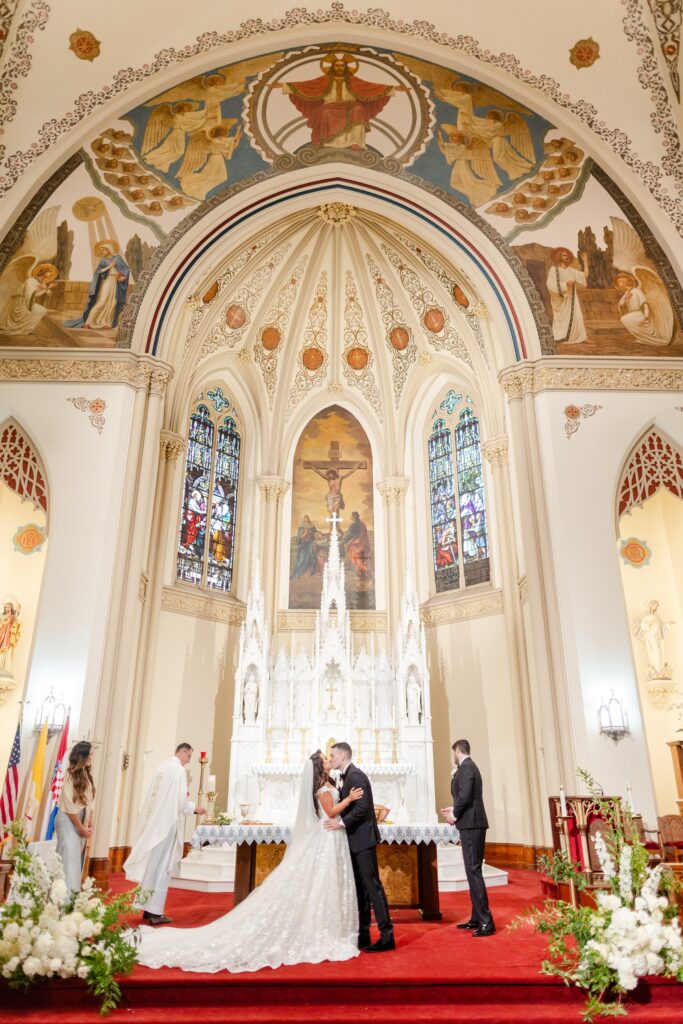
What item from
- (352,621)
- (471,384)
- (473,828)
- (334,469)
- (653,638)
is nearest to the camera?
(473,828)

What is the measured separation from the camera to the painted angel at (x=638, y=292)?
1234 cm

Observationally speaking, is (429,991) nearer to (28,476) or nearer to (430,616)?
(28,476)

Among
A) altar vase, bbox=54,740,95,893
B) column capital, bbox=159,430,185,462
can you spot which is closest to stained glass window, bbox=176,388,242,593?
column capital, bbox=159,430,185,462

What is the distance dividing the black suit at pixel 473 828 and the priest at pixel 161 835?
7.81ft

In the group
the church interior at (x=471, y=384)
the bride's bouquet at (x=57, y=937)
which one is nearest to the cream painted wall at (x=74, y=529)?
the church interior at (x=471, y=384)

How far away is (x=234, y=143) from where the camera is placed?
43.0ft

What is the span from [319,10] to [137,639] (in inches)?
428

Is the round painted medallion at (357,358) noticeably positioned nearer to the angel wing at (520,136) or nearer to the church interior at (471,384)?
the church interior at (471,384)

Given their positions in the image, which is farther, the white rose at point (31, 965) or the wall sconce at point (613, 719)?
the wall sconce at point (613, 719)

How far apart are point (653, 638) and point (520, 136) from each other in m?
8.87

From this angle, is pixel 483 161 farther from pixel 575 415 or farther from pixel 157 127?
pixel 157 127

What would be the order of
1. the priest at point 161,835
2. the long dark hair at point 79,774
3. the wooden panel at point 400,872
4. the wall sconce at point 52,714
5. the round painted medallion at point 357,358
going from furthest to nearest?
the round painted medallion at point 357,358, the wall sconce at point 52,714, the wooden panel at point 400,872, the priest at point 161,835, the long dark hair at point 79,774

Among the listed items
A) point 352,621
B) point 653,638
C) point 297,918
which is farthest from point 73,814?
point 352,621

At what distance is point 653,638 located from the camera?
43.3 feet
